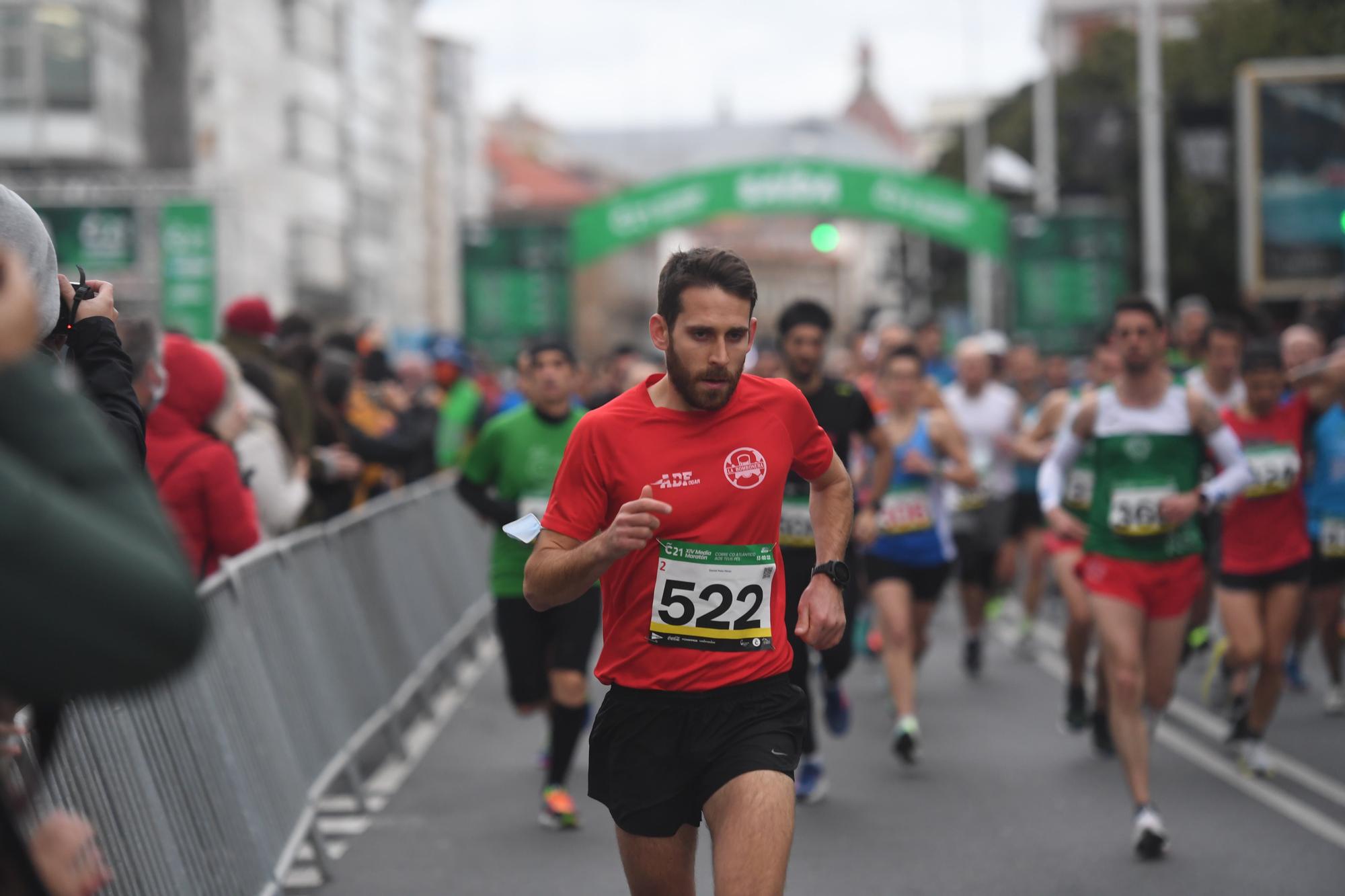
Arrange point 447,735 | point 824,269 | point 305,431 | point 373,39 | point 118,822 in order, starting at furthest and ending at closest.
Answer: point 824,269
point 373,39
point 447,735
point 305,431
point 118,822

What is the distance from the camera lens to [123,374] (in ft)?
12.7

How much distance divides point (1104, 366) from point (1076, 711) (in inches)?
132

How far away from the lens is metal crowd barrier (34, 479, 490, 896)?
16.4ft

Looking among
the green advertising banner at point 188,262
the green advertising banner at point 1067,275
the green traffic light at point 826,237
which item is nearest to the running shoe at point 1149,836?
the green traffic light at point 826,237

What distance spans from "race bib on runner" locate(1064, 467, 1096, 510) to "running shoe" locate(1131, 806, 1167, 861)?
4.67 metres

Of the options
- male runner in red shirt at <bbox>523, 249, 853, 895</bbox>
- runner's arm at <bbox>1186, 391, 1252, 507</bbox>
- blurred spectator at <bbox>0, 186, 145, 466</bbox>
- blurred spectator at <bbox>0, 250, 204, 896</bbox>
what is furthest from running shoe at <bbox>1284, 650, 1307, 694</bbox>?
blurred spectator at <bbox>0, 250, 204, 896</bbox>

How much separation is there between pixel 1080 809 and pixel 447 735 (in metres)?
3.88

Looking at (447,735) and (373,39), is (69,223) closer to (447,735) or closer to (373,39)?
(447,735)

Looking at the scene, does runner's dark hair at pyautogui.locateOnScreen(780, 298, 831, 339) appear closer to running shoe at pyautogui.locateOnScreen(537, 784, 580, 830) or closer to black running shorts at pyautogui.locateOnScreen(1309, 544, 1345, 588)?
running shoe at pyautogui.locateOnScreen(537, 784, 580, 830)

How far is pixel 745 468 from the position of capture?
15.2 feet

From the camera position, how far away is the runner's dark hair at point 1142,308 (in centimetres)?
780

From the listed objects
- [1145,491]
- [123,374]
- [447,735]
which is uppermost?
[123,374]

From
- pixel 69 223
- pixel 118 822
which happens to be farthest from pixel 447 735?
pixel 69 223

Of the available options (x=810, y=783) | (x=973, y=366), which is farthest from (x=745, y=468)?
(x=973, y=366)
